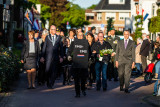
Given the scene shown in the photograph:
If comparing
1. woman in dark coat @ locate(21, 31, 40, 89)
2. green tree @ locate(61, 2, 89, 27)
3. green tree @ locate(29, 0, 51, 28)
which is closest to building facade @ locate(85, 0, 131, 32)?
green tree @ locate(61, 2, 89, 27)

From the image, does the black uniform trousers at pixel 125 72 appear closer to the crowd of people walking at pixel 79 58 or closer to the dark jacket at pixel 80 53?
the crowd of people walking at pixel 79 58

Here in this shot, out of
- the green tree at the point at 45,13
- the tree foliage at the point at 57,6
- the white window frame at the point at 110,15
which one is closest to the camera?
the green tree at the point at 45,13

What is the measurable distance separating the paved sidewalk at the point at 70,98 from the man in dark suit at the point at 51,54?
0.52m

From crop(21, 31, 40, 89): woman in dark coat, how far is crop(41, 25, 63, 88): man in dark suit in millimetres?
420

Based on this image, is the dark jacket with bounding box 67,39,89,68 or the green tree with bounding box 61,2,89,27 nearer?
the dark jacket with bounding box 67,39,89,68

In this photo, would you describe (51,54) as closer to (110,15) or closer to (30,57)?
(30,57)

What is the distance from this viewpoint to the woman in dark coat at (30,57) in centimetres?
1354

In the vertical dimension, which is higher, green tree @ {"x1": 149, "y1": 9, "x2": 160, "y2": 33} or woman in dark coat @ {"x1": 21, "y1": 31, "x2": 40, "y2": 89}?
green tree @ {"x1": 149, "y1": 9, "x2": 160, "y2": 33}

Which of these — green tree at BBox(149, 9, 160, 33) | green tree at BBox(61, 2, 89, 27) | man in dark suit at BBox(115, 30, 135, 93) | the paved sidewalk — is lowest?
the paved sidewalk

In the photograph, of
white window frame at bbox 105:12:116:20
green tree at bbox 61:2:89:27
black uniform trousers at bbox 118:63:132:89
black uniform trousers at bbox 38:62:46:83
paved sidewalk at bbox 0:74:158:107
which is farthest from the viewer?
white window frame at bbox 105:12:116:20

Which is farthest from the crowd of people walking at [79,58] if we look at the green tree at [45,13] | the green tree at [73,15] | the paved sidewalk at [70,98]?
the green tree at [73,15]

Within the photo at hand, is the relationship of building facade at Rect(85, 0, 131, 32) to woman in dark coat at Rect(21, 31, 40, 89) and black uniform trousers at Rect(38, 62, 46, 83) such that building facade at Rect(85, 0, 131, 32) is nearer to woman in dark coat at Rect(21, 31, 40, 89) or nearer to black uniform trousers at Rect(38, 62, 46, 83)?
black uniform trousers at Rect(38, 62, 46, 83)

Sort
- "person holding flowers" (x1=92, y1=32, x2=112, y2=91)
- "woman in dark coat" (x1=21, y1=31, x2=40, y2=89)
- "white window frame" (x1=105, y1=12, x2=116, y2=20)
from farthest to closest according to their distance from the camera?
"white window frame" (x1=105, y1=12, x2=116, y2=20) → "woman in dark coat" (x1=21, y1=31, x2=40, y2=89) → "person holding flowers" (x1=92, y1=32, x2=112, y2=91)

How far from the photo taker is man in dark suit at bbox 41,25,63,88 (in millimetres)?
13391
